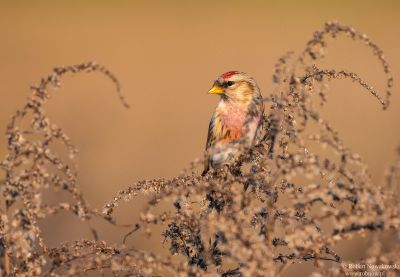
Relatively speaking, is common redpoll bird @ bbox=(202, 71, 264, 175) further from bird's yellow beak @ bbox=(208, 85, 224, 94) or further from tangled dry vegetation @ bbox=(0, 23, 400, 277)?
tangled dry vegetation @ bbox=(0, 23, 400, 277)

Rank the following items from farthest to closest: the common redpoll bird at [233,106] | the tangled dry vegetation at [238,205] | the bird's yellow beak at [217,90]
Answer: the bird's yellow beak at [217,90], the common redpoll bird at [233,106], the tangled dry vegetation at [238,205]

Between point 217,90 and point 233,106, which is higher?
point 217,90

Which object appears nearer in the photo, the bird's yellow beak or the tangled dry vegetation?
the tangled dry vegetation

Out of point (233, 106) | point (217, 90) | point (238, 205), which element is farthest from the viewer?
point (217, 90)

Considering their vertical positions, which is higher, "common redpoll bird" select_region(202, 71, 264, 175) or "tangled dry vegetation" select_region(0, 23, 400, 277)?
"common redpoll bird" select_region(202, 71, 264, 175)

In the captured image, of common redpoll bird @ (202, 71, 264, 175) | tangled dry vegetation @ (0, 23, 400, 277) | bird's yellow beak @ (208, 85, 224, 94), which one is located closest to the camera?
tangled dry vegetation @ (0, 23, 400, 277)

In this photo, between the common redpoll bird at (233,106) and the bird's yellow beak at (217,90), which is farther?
the bird's yellow beak at (217,90)

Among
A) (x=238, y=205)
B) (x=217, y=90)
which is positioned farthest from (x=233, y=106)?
(x=238, y=205)

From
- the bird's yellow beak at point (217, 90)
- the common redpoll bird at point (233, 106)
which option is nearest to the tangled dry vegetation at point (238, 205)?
the common redpoll bird at point (233, 106)

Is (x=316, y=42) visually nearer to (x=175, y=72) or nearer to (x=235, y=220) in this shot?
(x=235, y=220)

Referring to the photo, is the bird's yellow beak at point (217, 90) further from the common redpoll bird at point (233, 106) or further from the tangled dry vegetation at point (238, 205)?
the tangled dry vegetation at point (238, 205)

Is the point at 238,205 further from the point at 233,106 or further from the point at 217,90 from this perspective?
the point at 217,90

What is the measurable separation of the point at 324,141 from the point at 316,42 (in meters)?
0.28

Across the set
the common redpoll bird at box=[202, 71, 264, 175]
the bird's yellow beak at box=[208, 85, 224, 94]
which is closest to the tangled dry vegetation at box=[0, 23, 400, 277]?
the common redpoll bird at box=[202, 71, 264, 175]
